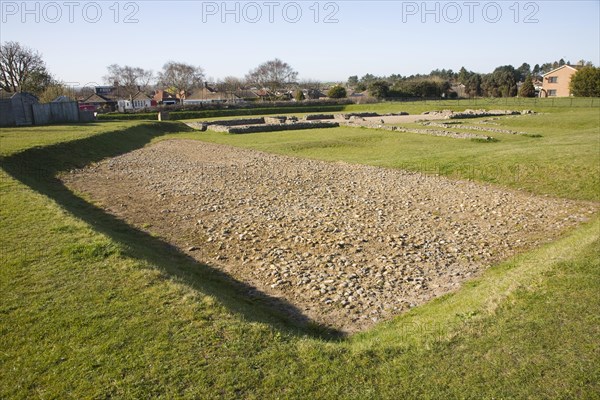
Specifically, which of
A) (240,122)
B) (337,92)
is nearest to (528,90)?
(337,92)

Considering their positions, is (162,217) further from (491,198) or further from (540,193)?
(540,193)

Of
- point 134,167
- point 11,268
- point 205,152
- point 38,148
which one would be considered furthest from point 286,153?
point 11,268

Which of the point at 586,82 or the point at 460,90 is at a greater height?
the point at 460,90

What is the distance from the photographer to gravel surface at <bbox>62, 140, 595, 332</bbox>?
27.6ft

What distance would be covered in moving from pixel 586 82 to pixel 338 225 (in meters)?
71.8

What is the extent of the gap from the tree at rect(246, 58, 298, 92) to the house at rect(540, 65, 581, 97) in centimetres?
5706

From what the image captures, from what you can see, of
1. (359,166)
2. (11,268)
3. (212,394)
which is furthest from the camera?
(359,166)

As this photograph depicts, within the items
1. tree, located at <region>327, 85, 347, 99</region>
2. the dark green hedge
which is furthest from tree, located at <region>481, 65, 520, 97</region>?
the dark green hedge

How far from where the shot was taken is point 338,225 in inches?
466

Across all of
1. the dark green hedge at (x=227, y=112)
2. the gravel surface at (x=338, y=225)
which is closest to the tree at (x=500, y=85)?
the dark green hedge at (x=227, y=112)

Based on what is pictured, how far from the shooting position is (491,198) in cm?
1472

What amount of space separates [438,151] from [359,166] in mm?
5936

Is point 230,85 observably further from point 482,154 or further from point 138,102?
point 482,154

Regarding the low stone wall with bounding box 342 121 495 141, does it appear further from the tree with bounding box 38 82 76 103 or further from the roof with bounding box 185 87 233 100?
the roof with bounding box 185 87 233 100
